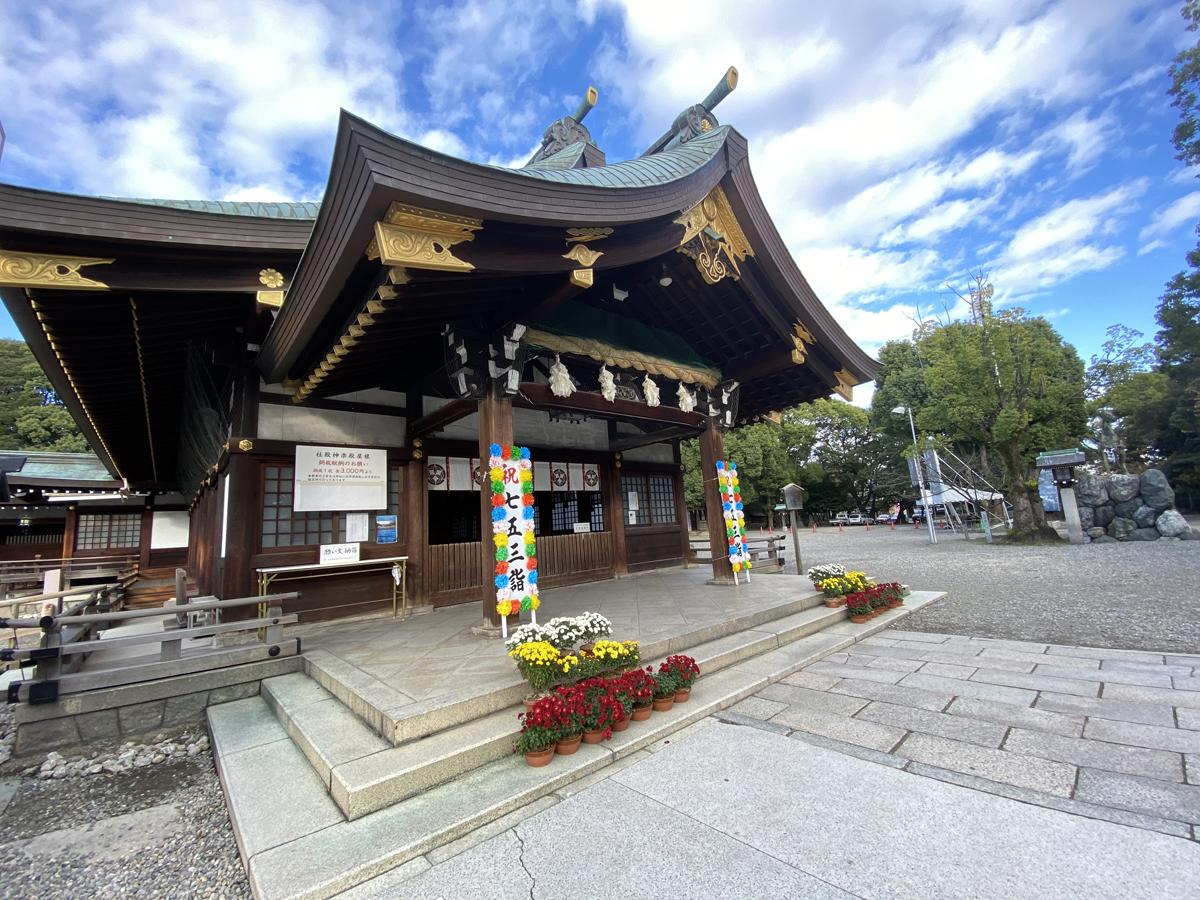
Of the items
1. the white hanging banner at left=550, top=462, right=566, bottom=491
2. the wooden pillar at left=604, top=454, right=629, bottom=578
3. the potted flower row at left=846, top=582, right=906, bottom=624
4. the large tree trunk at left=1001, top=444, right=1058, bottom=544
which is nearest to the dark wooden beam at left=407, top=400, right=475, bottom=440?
the white hanging banner at left=550, top=462, right=566, bottom=491

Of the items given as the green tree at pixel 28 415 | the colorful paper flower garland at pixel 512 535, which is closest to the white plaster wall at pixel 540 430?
the colorful paper flower garland at pixel 512 535

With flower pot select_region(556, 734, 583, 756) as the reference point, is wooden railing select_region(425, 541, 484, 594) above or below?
above

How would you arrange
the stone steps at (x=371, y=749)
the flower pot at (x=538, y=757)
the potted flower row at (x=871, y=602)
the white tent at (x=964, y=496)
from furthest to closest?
the white tent at (x=964, y=496) → the potted flower row at (x=871, y=602) → the flower pot at (x=538, y=757) → the stone steps at (x=371, y=749)

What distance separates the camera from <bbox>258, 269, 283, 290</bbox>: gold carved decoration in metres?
5.48

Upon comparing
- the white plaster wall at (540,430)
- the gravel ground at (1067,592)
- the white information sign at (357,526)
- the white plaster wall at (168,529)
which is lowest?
the gravel ground at (1067,592)

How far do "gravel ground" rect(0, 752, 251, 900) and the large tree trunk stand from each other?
23.2 meters

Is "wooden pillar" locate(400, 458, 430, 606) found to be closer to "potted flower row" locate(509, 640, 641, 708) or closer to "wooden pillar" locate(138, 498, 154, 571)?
"potted flower row" locate(509, 640, 641, 708)

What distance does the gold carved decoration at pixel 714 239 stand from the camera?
6.10 m

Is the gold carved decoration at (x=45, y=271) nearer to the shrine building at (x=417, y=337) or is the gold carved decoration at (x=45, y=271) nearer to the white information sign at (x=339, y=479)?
the shrine building at (x=417, y=337)

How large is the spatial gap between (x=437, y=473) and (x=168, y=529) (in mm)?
12967

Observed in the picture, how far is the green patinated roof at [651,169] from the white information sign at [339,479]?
451cm

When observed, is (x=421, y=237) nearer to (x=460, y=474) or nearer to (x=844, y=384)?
(x=460, y=474)

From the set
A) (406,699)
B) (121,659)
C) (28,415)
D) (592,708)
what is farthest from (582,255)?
(28,415)

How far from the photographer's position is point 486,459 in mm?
5492
